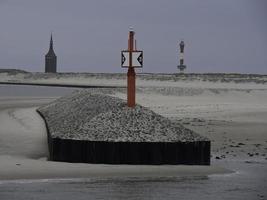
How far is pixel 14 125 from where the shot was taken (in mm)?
20516

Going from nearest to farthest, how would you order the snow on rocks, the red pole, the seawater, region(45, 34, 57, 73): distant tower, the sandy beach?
the seawater → the sandy beach → the snow on rocks → the red pole → region(45, 34, 57, 73): distant tower

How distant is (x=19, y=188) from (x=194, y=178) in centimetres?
307

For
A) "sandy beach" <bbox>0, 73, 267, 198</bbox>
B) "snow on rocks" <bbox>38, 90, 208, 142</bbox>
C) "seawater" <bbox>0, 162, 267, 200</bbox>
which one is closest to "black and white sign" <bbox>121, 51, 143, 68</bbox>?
"snow on rocks" <bbox>38, 90, 208, 142</bbox>

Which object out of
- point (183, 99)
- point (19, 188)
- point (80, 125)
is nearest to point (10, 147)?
point (80, 125)

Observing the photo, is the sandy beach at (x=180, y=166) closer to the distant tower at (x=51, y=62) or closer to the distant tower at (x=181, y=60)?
the distant tower at (x=181, y=60)

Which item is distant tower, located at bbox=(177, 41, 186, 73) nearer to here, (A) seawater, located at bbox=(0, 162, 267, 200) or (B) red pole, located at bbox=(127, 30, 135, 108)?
(B) red pole, located at bbox=(127, 30, 135, 108)

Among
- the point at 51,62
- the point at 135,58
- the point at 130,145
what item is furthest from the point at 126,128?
the point at 51,62

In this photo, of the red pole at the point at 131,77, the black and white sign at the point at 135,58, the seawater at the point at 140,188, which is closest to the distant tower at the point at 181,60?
the red pole at the point at 131,77

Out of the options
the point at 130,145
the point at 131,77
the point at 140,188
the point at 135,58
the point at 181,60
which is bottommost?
the point at 140,188

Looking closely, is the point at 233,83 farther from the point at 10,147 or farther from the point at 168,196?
the point at 168,196

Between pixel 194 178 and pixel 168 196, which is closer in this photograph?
pixel 168 196

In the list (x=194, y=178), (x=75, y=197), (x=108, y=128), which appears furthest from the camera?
(x=108, y=128)

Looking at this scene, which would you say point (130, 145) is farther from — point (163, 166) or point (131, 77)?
point (131, 77)

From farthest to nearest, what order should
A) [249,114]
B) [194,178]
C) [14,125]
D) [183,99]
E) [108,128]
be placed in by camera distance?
1. [183,99]
2. [249,114]
3. [14,125]
4. [108,128]
5. [194,178]
